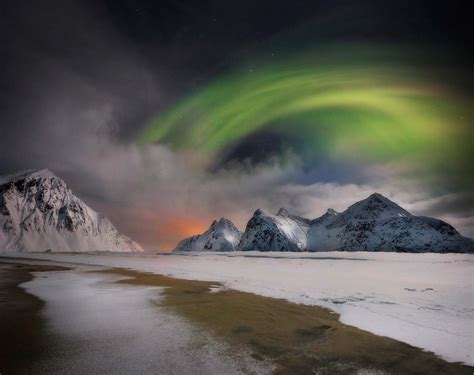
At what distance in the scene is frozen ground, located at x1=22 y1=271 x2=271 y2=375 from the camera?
512 cm

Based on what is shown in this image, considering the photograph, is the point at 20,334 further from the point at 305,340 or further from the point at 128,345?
the point at 305,340

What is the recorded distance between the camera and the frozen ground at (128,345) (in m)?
5.12

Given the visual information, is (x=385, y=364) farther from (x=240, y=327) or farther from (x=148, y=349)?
(x=148, y=349)

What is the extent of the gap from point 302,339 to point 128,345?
393 cm

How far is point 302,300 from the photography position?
11977 mm

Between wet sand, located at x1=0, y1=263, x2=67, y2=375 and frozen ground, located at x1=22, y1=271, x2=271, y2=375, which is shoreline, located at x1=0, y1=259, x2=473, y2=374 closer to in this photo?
frozen ground, located at x1=22, y1=271, x2=271, y2=375

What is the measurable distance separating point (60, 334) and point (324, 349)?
6.25 meters

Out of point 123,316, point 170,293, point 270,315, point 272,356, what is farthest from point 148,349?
point 170,293

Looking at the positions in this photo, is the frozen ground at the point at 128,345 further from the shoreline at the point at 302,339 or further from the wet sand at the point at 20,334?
the shoreline at the point at 302,339

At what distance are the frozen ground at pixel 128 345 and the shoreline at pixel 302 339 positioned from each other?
24.1 inches

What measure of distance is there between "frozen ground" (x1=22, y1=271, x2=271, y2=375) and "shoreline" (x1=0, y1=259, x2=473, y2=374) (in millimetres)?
611

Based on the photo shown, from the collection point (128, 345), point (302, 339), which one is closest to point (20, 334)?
point (128, 345)

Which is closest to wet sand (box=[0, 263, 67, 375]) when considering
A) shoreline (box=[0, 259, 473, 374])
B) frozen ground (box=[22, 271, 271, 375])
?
frozen ground (box=[22, 271, 271, 375])

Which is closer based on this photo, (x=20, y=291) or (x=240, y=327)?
(x=240, y=327)
